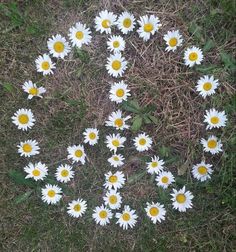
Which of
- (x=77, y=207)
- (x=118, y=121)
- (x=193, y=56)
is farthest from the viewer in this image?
(x=77, y=207)

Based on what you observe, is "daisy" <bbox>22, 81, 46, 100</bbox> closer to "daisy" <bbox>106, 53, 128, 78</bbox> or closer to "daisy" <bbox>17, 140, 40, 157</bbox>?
"daisy" <bbox>17, 140, 40, 157</bbox>

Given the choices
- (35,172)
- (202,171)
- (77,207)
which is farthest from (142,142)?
(35,172)

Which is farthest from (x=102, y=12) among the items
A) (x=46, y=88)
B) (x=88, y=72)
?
(x=46, y=88)

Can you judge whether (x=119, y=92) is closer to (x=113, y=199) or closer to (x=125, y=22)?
(x=125, y=22)

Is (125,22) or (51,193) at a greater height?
(125,22)

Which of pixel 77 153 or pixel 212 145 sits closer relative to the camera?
pixel 212 145

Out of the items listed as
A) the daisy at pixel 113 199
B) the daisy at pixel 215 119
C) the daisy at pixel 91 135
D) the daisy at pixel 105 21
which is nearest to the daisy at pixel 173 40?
the daisy at pixel 105 21

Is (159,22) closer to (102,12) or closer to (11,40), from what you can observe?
(102,12)
